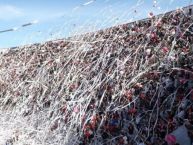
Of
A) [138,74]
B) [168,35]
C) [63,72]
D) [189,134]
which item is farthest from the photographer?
[63,72]

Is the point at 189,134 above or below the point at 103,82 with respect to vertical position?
below

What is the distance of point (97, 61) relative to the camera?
502 cm

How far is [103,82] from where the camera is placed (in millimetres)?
4598

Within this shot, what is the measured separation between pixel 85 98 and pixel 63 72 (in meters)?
0.94

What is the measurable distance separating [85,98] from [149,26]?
1.14 m

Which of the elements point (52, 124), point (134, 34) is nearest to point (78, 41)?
point (134, 34)

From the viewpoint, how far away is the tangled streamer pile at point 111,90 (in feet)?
12.3

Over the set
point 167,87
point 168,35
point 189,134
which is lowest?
point 189,134

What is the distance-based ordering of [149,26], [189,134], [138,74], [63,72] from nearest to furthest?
1. [189,134]
2. [138,74]
3. [149,26]
4. [63,72]

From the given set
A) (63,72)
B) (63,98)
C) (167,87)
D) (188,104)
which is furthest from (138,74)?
(63,72)

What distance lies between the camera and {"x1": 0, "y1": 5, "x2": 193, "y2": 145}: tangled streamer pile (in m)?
3.75

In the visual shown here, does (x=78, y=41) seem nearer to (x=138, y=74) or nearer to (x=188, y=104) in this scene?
(x=138, y=74)

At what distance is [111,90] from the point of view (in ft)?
14.4

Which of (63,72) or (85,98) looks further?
(63,72)
